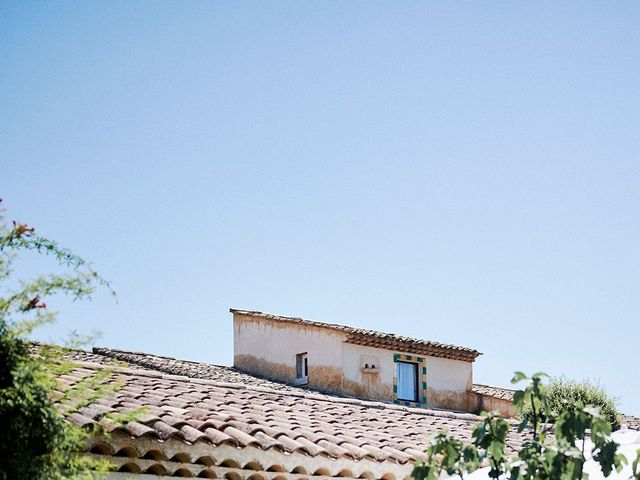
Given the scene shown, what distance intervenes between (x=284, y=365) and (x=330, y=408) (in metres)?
11.0

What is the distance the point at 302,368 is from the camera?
23.2 meters

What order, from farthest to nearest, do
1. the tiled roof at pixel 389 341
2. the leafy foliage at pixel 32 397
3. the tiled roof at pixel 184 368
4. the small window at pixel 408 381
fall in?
the small window at pixel 408 381
the tiled roof at pixel 389 341
the tiled roof at pixel 184 368
the leafy foliage at pixel 32 397

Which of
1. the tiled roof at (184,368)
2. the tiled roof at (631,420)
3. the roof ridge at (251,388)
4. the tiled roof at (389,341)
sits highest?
the tiled roof at (389,341)

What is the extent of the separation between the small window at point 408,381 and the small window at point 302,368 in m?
2.44

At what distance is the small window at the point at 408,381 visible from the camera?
23.3 meters

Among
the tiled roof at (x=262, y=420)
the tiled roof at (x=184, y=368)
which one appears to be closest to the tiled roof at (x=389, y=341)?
the tiled roof at (x=184, y=368)

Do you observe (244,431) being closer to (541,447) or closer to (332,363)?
(541,447)

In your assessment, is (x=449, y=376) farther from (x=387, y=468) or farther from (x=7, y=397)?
(x=7, y=397)

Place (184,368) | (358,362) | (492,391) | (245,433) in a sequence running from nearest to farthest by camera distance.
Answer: (245,433) → (184,368) → (358,362) → (492,391)

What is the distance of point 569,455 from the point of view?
5.23 m

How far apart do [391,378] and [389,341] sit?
1022mm

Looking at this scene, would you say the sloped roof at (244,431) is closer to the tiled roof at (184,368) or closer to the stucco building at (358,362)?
the tiled roof at (184,368)

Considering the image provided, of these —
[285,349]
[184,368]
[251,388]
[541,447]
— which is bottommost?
[541,447]

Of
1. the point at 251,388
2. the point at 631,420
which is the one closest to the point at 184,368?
the point at 251,388
